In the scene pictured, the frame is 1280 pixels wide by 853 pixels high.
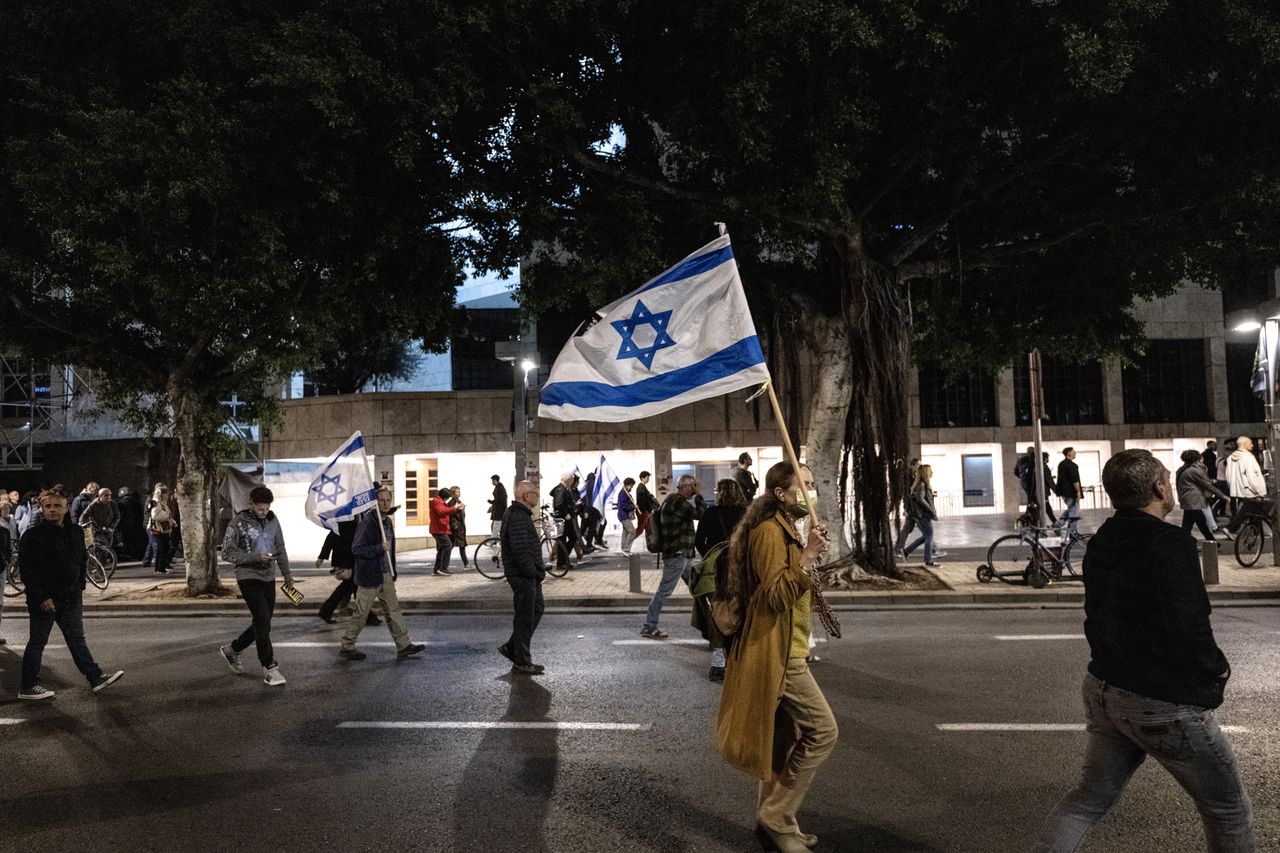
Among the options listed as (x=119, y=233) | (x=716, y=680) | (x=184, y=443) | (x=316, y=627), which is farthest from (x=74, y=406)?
(x=716, y=680)

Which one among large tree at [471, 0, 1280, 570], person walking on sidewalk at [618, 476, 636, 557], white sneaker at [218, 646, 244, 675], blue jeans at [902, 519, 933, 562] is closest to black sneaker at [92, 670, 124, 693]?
white sneaker at [218, 646, 244, 675]

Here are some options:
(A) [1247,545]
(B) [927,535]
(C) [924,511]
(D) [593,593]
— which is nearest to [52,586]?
(D) [593,593]

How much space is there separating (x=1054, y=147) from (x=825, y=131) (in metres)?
4.08

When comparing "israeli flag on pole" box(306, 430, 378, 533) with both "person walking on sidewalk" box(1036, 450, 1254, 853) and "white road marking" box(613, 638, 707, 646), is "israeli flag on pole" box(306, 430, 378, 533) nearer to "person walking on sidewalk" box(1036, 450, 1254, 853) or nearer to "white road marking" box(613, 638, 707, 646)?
"white road marking" box(613, 638, 707, 646)

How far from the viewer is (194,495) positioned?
15.7 metres

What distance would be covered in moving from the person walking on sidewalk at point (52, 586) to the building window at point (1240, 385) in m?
37.6

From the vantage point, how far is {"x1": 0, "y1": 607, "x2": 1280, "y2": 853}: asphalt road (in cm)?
472

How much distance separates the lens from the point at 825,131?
11562 mm

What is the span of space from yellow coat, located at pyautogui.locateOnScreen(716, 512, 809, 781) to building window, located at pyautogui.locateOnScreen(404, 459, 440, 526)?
28.0 m

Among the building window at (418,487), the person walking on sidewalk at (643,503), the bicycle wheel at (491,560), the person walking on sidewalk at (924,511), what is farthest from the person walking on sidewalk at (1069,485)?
the building window at (418,487)

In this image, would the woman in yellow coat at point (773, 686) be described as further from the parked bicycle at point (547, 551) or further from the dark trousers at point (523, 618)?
the parked bicycle at point (547, 551)

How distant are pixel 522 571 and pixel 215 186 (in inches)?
292

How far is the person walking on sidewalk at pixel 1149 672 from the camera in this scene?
3279mm

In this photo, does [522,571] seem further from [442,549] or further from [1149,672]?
[442,549]
